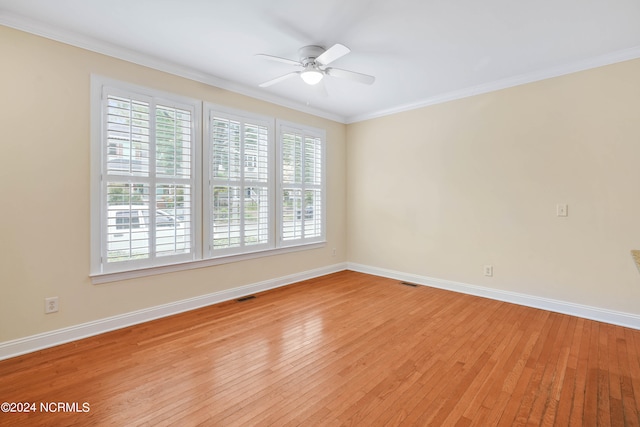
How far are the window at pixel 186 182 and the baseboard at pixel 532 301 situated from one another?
5.90 feet

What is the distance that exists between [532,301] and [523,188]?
1.32 meters

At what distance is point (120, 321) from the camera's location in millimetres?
2873

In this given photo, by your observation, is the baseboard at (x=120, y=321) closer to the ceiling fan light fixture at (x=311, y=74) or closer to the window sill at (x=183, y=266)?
the window sill at (x=183, y=266)

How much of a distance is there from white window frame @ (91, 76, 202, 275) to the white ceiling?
316mm

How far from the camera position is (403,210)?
4.60 meters

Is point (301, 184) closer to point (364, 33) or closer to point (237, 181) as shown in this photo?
point (237, 181)

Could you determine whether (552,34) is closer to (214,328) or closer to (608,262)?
(608,262)

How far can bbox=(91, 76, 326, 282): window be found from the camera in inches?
109

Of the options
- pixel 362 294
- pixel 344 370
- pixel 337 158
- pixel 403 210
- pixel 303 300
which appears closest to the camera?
pixel 344 370

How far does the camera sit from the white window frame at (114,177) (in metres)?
2.70

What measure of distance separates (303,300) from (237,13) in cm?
301

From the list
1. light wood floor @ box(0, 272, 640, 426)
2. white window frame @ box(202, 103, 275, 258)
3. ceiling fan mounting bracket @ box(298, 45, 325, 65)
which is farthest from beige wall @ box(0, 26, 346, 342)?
ceiling fan mounting bracket @ box(298, 45, 325, 65)

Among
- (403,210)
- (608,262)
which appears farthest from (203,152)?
(608,262)

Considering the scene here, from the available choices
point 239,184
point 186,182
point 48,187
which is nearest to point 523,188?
point 239,184
